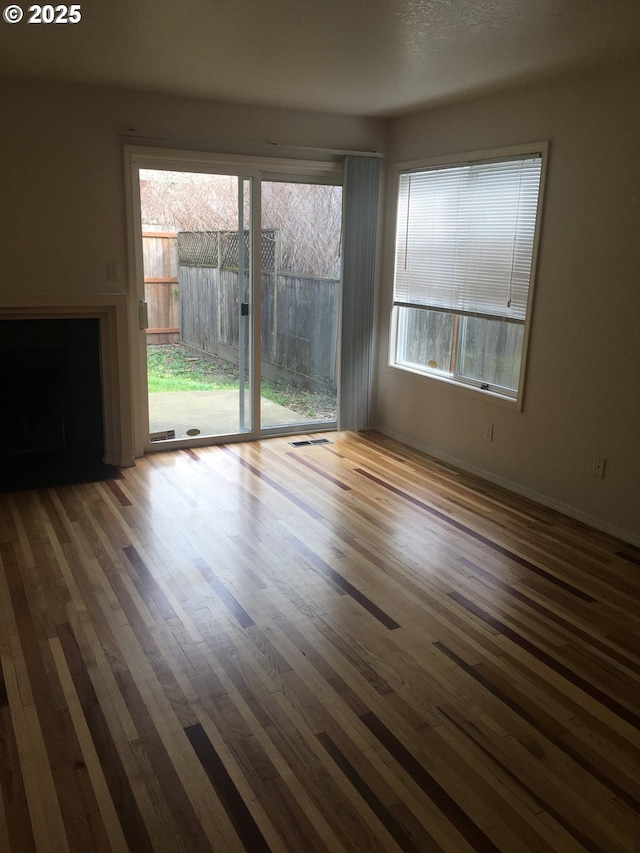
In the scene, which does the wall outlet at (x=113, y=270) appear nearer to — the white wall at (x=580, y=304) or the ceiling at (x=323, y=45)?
the ceiling at (x=323, y=45)

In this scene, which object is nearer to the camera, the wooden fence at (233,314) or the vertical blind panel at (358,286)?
the wooden fence at (233,314)

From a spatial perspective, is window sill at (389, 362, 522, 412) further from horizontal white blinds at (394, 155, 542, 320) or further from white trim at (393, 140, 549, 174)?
white trim at (393, 140, 549, 174)

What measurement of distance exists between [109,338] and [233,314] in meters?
1.00

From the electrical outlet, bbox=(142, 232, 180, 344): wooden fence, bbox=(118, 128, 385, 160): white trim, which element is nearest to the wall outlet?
bbox=(142, 232, 180, 344): wooden fence

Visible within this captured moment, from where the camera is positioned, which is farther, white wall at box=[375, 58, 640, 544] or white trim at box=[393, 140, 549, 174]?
white trim at box=[393, 140, 549, 174]

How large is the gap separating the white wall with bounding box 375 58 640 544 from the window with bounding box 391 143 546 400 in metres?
0.14

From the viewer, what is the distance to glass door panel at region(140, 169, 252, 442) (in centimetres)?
496

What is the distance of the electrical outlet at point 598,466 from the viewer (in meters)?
3.97

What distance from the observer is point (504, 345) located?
4641 mm

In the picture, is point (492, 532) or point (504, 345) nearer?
point (492, 532)

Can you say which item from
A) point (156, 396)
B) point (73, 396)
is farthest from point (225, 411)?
point (73, 396)

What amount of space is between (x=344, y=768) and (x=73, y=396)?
3396mm

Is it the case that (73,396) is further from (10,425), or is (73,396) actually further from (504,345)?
(504,345)
